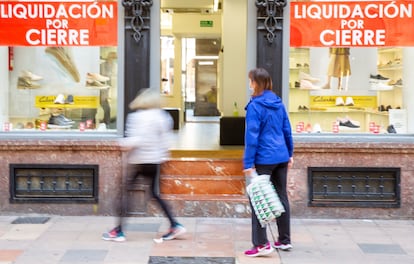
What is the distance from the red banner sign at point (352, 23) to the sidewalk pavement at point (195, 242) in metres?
2.34

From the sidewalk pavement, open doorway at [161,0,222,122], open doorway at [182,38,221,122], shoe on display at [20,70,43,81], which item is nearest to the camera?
the sidewalk pavement

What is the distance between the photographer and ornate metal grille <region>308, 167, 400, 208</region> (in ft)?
26.4

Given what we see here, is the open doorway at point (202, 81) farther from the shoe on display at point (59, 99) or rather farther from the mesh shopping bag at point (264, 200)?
the mesh shopping bag at point (264, 200)

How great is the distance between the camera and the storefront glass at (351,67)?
27.0 ft

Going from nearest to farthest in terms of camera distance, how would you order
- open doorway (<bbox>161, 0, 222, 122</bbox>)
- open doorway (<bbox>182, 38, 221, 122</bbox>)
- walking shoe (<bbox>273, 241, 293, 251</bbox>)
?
walking shoe (<bbox>273, 241, 293, 251</bbox>) < open doorway (<bbox>161, 0, 222, 122</bbox>) < open doorway (<bbox>182, 38, 221, 122</bbox>)

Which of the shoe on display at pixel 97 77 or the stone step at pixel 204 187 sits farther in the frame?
the shoe on display at pixel 97 77

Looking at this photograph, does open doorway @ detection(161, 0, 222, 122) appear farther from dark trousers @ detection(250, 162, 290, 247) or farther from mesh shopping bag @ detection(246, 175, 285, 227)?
mesh shopping bag @ detection(246, 175, 285, 227)

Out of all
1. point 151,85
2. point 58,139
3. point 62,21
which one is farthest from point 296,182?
point 62,21

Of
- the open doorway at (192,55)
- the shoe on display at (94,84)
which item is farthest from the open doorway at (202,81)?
the shoe on display at (94,84)

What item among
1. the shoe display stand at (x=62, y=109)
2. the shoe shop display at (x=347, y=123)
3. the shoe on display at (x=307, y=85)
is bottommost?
the shoe shop display at (x=347, y=123)

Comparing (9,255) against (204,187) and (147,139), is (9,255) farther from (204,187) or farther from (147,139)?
(204,187)

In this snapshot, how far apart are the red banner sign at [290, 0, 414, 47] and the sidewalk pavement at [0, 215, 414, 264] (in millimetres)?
2338

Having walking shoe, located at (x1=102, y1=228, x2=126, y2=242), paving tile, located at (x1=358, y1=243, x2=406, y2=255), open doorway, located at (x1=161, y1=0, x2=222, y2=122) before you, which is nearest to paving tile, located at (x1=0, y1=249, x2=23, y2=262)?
walking shoe, located at (x1=102, y1=228, x2=126, y2=242)

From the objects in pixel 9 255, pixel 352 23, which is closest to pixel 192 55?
pixel 352 23
